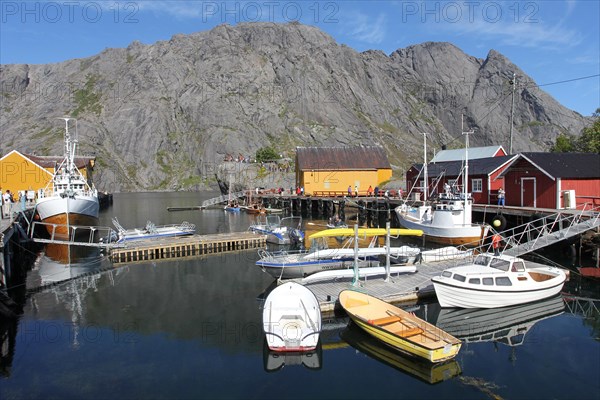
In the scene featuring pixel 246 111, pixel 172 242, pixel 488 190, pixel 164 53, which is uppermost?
pixel 164 53

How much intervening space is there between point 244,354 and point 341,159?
5554cm

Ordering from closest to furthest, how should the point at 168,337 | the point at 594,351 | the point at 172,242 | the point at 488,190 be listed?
the point at 594,351
the point at 168,337
the point at 172,242
the point at 488,190

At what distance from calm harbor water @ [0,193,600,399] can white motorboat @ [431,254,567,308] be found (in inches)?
21.1

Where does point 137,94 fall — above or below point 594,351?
above

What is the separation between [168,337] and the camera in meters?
16.5

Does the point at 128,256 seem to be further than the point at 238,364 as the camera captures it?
Yes

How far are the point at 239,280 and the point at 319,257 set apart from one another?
16.5ft

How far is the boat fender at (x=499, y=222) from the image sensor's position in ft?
107

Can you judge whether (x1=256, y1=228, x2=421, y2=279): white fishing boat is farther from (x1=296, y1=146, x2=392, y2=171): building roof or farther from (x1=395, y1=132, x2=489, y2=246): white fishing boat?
(x1=296, y1=146, x2=392, y2=171): building roof

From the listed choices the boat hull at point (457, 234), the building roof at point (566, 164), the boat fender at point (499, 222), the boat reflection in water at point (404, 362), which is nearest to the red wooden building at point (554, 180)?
the building roof at point (566, 164)

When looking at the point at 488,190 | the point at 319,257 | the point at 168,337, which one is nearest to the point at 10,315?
the point at 168,337

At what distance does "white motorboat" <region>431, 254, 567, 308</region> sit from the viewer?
18.1 m

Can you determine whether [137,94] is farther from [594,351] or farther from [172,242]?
[594,351]

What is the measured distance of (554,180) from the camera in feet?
105
